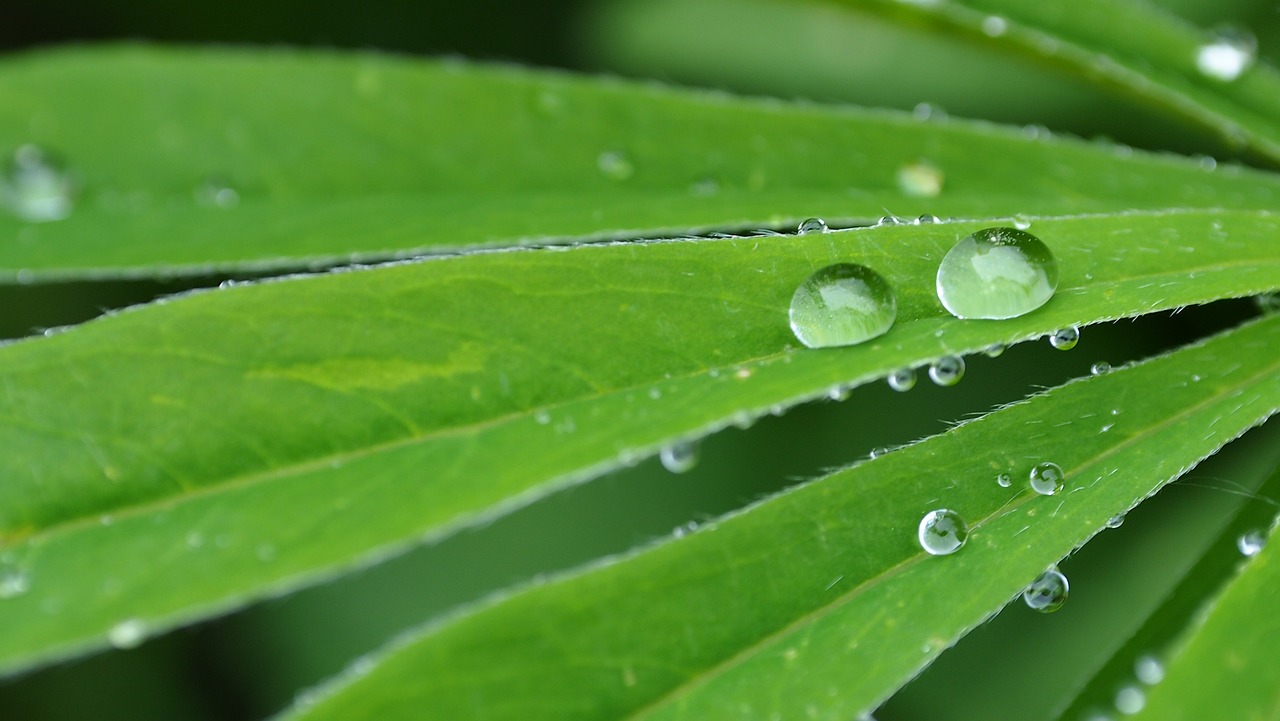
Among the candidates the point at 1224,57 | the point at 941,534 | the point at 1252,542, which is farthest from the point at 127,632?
the point at 1224,57

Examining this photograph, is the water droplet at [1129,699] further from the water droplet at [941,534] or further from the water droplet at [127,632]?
the water droplet at [127,632]

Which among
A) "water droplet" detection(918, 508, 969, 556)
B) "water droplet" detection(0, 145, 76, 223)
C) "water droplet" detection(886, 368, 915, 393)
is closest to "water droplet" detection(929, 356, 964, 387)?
"water droplet" detection(886, 368, 915, 393)

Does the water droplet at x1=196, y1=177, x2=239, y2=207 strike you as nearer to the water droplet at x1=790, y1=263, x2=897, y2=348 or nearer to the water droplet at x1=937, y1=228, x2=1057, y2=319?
the water droplet at x1=790, y1=263, x2=897, y2=348

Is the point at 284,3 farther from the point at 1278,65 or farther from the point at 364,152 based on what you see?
the point at 1278,65

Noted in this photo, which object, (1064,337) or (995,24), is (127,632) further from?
(995,24)


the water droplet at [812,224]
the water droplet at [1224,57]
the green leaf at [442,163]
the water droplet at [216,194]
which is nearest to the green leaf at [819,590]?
the water droplet at [812,224]

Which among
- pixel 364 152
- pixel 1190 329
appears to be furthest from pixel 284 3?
pixel 1190 329
